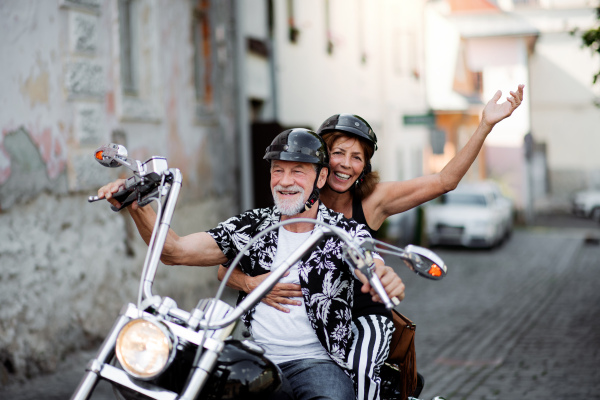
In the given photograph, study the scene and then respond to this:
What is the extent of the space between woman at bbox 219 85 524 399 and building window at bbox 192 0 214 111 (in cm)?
741

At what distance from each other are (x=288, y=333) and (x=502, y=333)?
7371 millimetres

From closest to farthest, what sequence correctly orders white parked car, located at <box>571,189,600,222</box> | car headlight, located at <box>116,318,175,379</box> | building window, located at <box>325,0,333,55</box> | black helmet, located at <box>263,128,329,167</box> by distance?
car headlight, located at <box>116,318,175,379</box> < black helmet, located at <box>263,128,329,167</box> < building window, located at <box>325,0,333,55</box> < white parked car, located at <box>571,189,600,222</box>

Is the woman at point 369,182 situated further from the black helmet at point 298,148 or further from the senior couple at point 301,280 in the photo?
the black helmet at point 298,148

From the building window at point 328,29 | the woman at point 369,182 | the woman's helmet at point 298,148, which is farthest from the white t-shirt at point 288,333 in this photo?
the building window at point 328,29

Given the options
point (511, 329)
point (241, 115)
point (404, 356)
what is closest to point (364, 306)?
point (404, 356)

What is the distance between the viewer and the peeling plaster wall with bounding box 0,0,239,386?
738cm

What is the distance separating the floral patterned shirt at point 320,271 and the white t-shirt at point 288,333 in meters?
0.06

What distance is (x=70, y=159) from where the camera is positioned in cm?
828

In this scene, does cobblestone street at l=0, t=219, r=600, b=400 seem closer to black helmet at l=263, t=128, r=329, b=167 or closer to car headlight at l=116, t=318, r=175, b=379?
black helmet at l=263, t=128, r=329, b=167

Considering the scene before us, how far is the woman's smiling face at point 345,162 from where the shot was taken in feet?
14.1

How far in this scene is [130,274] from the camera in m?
9.38

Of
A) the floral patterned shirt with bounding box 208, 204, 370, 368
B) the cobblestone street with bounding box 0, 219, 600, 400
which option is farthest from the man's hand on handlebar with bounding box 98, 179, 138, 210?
the cobblestone street with bounding box 0, 219, 600, 400

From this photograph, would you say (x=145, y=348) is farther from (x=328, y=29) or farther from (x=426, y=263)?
(x=328, y=29)

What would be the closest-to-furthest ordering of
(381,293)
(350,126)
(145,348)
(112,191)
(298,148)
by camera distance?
(145,348) < (381,293) < (112,191) < (298,148) < (350,126)
